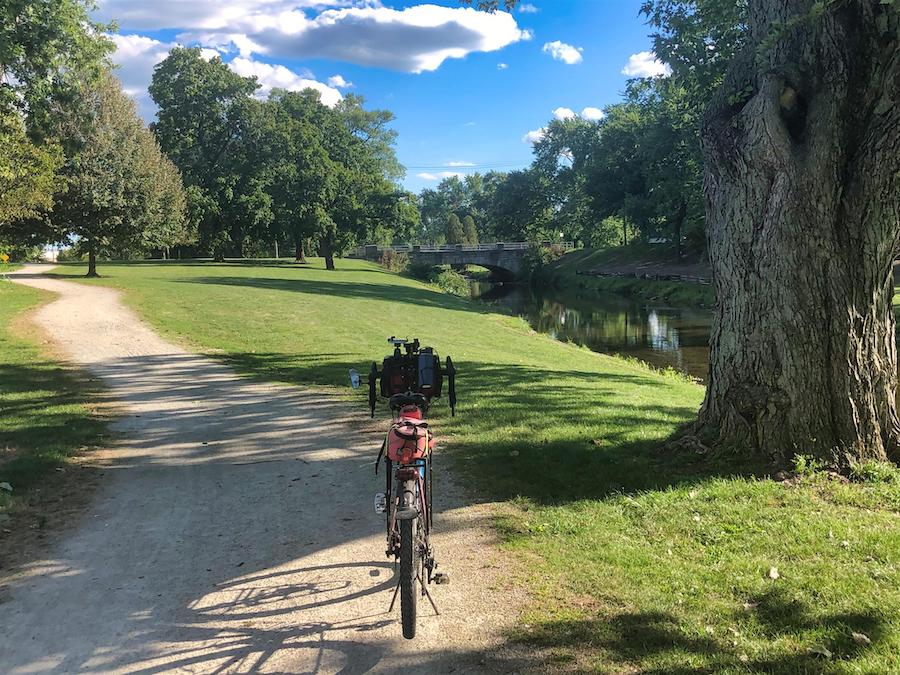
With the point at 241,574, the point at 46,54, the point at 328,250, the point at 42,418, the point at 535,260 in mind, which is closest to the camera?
the point at 241,574

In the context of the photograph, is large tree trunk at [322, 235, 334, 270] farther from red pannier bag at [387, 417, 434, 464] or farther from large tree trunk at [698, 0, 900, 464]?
red pannier bag at [387, 417, 434, 464]

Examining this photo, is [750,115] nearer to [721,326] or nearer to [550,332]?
[721,326]

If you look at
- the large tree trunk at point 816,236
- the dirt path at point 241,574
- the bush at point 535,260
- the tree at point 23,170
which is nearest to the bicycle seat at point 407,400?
the dirt path at point 241,574

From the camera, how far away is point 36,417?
27.2 ft

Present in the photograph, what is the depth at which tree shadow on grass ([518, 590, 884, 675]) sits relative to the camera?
3172mm

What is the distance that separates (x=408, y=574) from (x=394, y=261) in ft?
190

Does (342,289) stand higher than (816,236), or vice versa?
(342,289)

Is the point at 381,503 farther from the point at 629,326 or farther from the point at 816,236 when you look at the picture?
the point at 629,326

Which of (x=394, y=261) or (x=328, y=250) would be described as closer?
(x=328, y=250)

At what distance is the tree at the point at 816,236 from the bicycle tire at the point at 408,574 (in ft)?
12.7

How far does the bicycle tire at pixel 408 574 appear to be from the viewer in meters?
3.29

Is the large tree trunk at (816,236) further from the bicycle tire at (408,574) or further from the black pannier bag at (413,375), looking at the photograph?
the bicycle tire at (408,574)

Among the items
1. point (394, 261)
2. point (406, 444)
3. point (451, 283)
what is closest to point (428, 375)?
point (406, 444)

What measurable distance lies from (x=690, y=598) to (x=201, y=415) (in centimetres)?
714
